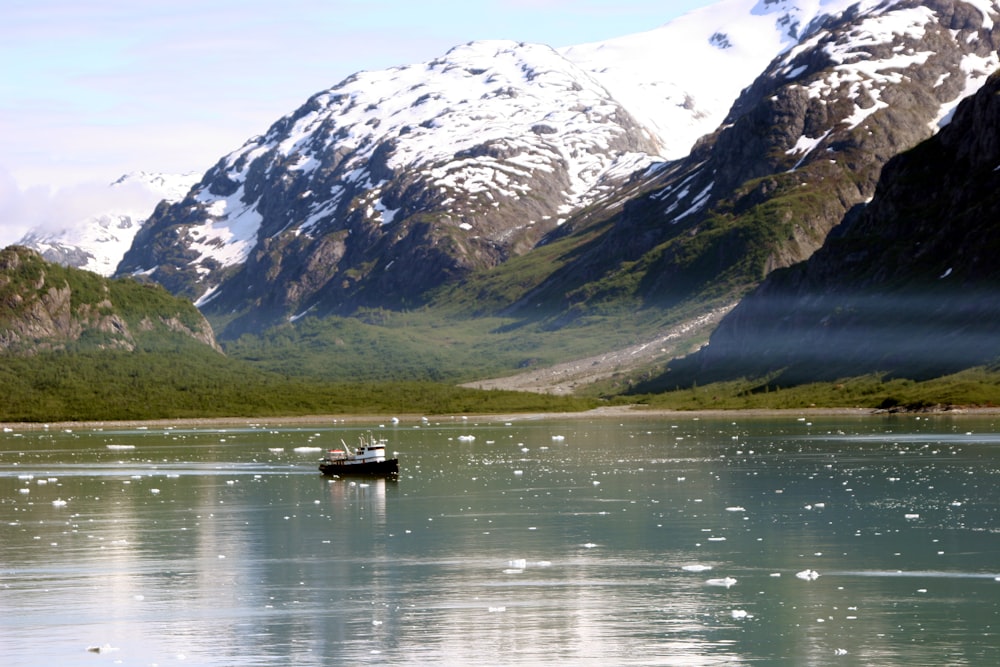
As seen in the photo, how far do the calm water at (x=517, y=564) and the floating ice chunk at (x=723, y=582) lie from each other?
175 mm

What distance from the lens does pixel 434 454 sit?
14525 cm

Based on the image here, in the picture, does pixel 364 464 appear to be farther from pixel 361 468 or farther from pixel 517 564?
pixel 517 564

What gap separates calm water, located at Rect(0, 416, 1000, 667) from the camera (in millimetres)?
48625

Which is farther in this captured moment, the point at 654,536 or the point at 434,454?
the point at 434,454

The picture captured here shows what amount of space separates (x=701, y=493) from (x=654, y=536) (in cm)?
2283

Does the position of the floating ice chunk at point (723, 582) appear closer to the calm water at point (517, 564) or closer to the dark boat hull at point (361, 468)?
the calm water at point (517, 564)

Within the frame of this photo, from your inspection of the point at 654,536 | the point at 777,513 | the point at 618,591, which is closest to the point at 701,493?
the point at 777,513

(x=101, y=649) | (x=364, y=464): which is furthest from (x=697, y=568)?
(x=364, y=464)

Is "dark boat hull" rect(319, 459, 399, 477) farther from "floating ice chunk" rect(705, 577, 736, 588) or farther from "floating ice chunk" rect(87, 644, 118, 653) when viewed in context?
"floating ice chunk" rect(87, 644, 118, 653)

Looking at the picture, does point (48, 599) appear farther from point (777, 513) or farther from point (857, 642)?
point (777, 513)

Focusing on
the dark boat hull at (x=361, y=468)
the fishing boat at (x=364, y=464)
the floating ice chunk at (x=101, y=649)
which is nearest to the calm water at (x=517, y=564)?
the floating ice chunk at (x=101, y=649)

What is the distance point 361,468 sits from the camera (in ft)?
383

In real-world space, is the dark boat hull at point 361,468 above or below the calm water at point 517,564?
above

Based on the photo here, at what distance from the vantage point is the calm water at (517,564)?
160ft
